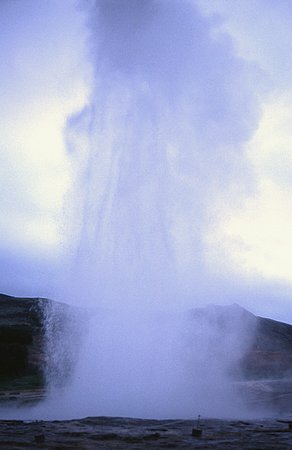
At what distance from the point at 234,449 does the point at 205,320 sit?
26695 millimetres

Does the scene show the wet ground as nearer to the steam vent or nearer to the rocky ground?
the rocky ground

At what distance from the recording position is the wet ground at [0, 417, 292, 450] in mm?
14062

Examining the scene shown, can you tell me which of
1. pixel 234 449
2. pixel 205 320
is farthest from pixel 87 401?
pixel 205 320

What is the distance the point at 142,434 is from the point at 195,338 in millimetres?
18425

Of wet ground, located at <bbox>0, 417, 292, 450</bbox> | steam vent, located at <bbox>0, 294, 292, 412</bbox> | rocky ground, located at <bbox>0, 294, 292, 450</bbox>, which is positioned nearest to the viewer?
wet ground, located at <bbox>0, 417, 292, 450</bbox>

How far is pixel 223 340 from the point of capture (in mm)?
39469

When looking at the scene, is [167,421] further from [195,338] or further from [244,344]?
[244,344]

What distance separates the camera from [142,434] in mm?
15734

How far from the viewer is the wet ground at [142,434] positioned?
14.1 meters

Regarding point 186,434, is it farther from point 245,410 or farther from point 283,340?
point 283,340

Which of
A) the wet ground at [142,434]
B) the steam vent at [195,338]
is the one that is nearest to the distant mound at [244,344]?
the steam vent at [195,338]

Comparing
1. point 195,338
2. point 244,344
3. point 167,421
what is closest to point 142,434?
point 167,421

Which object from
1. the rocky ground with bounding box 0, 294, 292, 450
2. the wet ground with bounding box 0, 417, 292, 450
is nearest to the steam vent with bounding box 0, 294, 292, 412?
the rocky ground with bounding box 0, 294, 292, 450

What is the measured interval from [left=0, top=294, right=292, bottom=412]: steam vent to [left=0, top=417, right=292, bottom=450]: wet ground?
788cm
